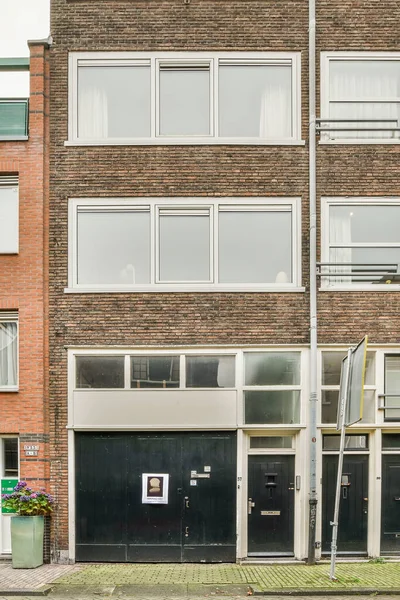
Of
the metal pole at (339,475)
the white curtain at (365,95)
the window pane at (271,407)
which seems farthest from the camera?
the white curtain at (365,95)

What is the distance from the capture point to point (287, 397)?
14.7m

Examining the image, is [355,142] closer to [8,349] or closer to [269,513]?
[269,513]

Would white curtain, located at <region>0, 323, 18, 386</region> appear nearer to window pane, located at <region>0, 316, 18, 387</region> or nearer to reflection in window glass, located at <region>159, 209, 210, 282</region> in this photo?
window pane, located at <region>0, 316, 18, 387</region>

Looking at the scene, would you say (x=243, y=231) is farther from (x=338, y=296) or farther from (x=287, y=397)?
(x=287, y=397)

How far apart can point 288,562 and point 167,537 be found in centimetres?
252

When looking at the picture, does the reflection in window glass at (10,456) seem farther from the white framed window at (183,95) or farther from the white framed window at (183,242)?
the white framed window at (183,95)

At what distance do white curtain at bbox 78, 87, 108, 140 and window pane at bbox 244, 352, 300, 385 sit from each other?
5789 millimetres

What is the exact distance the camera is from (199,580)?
42.1 feet

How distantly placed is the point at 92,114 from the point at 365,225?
638cm

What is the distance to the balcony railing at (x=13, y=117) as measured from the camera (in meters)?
15.1

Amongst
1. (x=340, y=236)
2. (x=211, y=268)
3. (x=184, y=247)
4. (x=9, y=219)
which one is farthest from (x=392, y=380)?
(x=9, y=219)

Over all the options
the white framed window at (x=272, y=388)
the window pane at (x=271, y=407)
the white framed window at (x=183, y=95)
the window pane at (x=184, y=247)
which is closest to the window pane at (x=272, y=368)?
the white framed window at (x=272, y=388)

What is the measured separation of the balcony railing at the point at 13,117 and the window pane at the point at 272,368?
688 centimetres

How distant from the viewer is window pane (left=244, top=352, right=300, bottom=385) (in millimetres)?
14766
